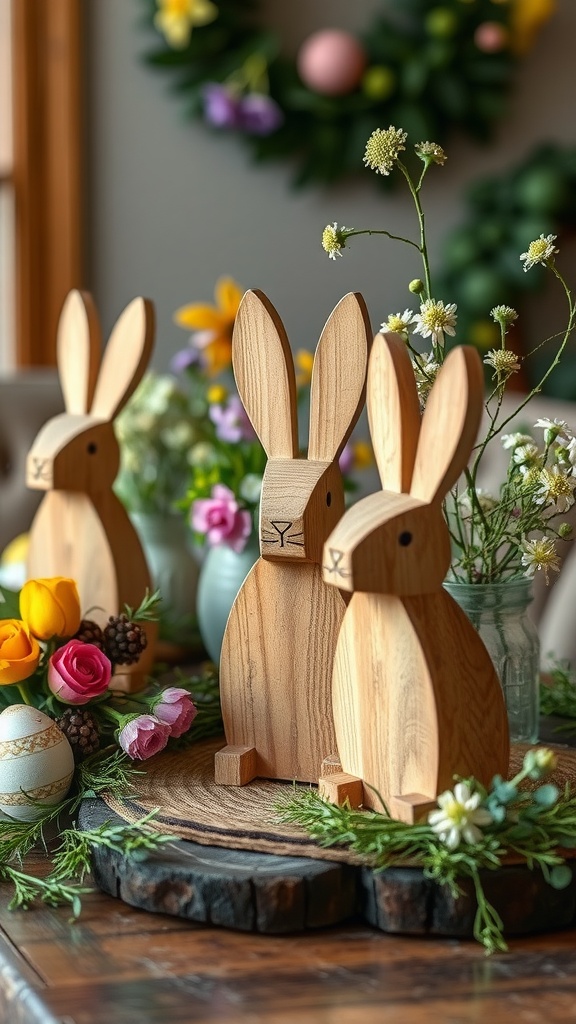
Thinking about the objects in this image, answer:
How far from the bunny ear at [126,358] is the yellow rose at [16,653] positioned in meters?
0.29

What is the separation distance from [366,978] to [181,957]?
110 mm

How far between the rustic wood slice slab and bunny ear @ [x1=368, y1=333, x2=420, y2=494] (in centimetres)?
24

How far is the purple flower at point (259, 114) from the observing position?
2621 mm

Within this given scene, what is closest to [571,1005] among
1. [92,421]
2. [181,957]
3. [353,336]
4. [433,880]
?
[433,880]

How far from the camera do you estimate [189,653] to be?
1399 mm

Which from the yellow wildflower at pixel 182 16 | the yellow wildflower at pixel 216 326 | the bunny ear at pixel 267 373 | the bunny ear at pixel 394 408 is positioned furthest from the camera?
the yellow wildflower at pixel 182 16

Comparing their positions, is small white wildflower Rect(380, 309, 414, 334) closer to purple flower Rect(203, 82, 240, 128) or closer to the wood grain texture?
the wood grain texture

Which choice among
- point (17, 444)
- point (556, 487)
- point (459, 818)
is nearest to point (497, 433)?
point (556, 487)

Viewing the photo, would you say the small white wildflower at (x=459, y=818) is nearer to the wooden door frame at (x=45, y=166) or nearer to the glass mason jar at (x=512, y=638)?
the glass mason jar at (x=512, y=638)

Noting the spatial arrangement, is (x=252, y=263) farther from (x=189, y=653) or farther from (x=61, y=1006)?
(x=61, y=1006)

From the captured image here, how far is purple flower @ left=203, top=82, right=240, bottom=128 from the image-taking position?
8.56ft

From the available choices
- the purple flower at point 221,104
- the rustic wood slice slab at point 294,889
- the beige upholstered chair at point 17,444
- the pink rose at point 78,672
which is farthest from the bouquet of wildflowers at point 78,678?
the purple flower at point 221,104

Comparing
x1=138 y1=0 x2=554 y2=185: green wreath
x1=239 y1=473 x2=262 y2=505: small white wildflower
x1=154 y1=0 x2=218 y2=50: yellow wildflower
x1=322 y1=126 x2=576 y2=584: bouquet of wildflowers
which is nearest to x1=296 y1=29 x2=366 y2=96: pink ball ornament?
x1=138 y1=0 x2=554 y2=185: green wreath

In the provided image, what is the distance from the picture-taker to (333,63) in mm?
2600
